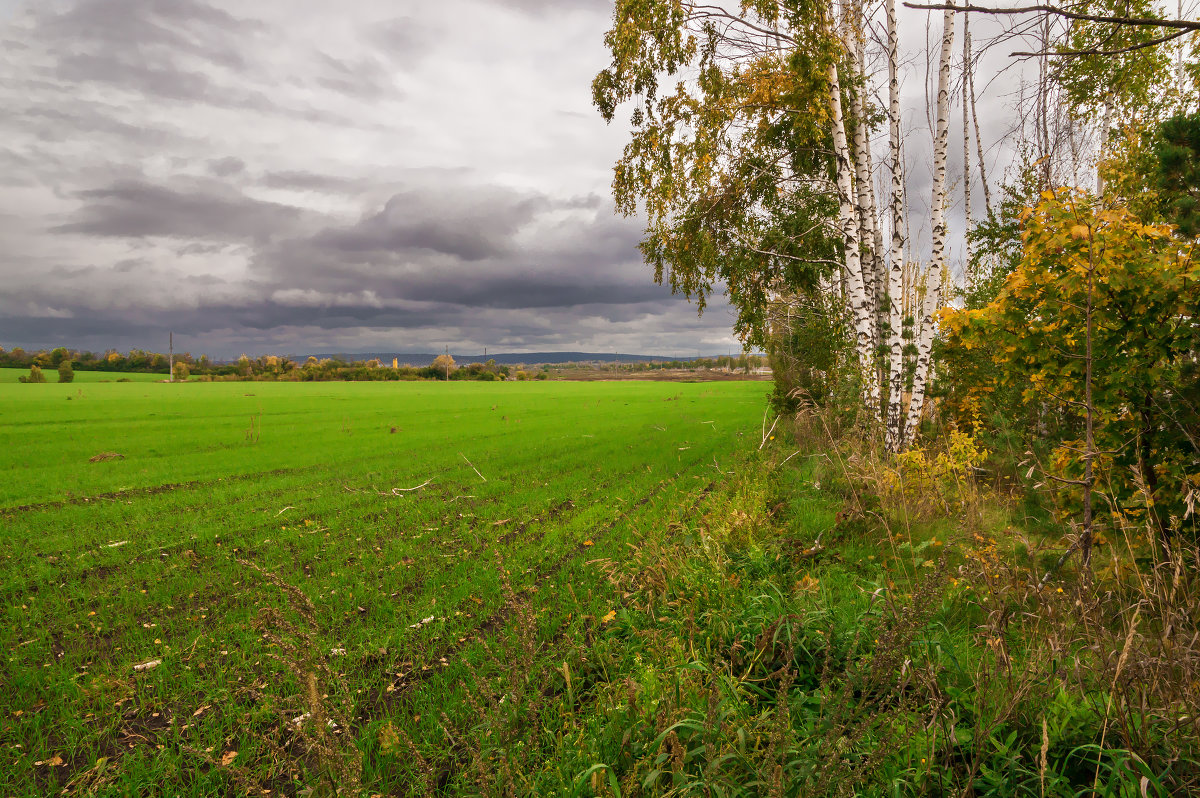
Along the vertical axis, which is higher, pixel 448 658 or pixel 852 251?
pixel 852 251

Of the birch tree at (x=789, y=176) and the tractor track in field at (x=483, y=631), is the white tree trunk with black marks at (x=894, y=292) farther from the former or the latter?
the tractor track in field at (x=483, y=631)

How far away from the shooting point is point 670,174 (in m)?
13.0

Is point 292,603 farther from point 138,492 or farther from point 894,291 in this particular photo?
point 138,492

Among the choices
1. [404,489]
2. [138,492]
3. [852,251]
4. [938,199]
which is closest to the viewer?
[938,199]

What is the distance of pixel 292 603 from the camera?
275 cm

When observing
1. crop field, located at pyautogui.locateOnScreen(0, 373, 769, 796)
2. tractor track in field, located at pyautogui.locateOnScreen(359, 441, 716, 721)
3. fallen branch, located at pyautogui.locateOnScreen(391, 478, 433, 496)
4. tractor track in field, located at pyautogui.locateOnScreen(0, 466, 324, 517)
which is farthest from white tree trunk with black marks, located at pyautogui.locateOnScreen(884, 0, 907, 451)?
tractor track in field, located at pyautogui.locateOnScreen(0, 466, 324, 517)

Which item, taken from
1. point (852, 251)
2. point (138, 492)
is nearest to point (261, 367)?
point (138, 492)

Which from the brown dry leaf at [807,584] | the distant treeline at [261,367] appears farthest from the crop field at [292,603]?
the distant treeline at [261,367]

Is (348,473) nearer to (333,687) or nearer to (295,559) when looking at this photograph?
(295,559)

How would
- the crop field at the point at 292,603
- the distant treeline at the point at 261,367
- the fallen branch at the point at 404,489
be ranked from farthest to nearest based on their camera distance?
the distant treeline at the point at 261,367 → the fallen branch at the point at 404,489 → the crop field at the point at 292,603

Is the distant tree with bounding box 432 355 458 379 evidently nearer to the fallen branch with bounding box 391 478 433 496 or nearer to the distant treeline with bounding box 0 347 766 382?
the distant treeline with bounding box 0 347 766 382

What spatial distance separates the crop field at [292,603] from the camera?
3.40 m

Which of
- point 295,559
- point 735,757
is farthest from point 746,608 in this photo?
point 295,559

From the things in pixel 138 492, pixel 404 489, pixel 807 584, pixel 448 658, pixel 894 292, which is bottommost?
pixel 448 658
